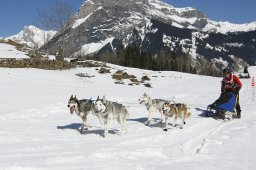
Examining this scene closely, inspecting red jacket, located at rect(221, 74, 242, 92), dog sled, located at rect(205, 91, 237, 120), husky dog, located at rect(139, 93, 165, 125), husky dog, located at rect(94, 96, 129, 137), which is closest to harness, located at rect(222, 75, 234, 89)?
red jacket, located at rect(221, 74, 242, 92)

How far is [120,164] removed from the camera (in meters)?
9.24

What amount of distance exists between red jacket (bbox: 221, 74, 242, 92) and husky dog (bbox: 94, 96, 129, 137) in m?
6.53

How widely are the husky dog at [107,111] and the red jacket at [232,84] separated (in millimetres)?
6530

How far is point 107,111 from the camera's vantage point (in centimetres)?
1279

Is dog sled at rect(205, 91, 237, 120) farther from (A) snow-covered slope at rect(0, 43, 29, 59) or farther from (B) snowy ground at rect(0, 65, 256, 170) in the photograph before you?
(A) snow-covered slope at rect(0, 43, 29, 59)

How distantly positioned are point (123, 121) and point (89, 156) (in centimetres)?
360

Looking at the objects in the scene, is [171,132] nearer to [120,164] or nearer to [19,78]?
[120,164]

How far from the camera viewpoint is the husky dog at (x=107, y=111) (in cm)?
1262

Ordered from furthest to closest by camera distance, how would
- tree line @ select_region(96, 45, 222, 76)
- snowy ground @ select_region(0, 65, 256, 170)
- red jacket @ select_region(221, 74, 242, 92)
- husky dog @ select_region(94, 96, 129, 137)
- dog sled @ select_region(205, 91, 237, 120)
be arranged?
tree line @ select_region(96, 45, 222, 76) → red jacket @ select_region(221, 74, 242, 92) → dog sled @ select_region(205, 91, 237, 120) → husky dog @ select_region(94, 96, 129, 137) → snowy ground @ select_region(0, 65, 256, 170)

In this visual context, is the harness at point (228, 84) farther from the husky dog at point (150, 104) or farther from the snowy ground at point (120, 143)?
the husky dog at point (150, 104)

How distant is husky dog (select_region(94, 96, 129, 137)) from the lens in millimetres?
12617

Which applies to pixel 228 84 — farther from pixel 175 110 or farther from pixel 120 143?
pixel 120 143

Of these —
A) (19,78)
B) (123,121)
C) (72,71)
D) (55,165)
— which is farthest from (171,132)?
(72,71)

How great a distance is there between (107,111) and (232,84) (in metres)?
7.48
